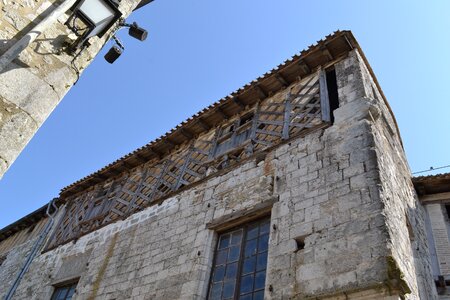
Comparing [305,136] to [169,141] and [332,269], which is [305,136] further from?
[169,141]

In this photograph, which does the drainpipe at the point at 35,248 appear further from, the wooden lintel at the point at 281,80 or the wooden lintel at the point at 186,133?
the wooden lintel at the point at 281,80

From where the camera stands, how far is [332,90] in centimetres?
706

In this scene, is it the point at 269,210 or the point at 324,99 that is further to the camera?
the point at 324,99


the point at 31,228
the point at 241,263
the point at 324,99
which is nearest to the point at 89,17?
the point at 241,263

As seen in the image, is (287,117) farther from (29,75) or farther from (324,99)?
(29,75)

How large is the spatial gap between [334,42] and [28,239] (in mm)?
10889

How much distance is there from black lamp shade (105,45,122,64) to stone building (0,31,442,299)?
3119 millimetres

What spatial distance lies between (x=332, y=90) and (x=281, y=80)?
1144mm

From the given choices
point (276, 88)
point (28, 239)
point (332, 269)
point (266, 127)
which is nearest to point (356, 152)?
point (332, 269)

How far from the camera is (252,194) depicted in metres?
6.12

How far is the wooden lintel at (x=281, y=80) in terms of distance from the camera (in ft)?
25.3

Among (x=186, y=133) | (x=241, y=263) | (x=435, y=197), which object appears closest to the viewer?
(x=241, y=263)

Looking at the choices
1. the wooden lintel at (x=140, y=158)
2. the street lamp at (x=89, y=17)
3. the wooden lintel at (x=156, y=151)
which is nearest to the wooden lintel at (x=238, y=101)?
the wooden lintel at (x=156, y=151)

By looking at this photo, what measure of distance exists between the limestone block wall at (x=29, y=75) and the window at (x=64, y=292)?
697 centimetres
